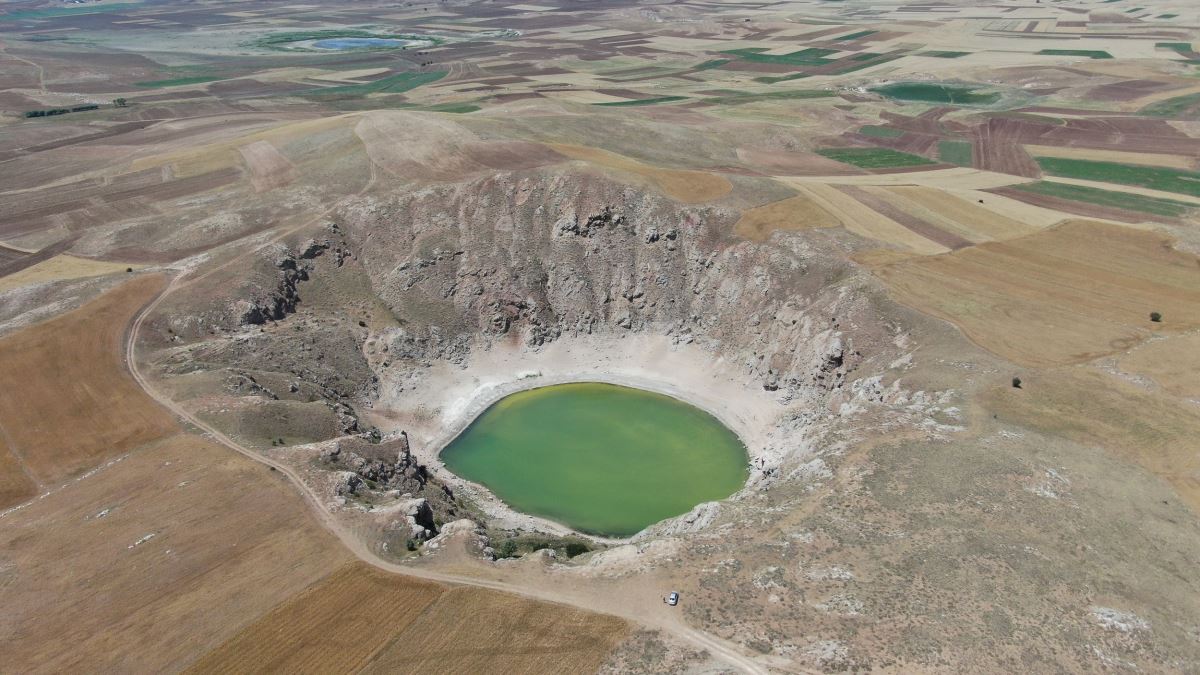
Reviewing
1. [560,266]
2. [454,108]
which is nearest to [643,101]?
[454,108]

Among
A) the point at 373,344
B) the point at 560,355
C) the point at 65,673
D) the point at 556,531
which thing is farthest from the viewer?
the point at 560,355

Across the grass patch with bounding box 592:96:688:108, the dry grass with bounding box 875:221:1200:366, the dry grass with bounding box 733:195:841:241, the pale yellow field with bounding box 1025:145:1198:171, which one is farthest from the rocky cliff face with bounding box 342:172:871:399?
the grass patch with bounding box 592:96:688:108

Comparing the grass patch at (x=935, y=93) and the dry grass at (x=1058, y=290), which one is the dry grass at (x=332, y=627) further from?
the grass patch at (x=935, y=93)

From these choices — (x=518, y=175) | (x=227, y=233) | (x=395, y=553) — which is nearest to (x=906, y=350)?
(x=395, y=553)

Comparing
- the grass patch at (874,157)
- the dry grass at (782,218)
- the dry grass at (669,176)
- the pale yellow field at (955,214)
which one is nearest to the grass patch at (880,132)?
the grass patch at (874,157)

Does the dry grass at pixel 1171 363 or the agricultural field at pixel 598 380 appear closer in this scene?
the agricultural field at pixel 598 380

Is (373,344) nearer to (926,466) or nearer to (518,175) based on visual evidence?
(518,175)
